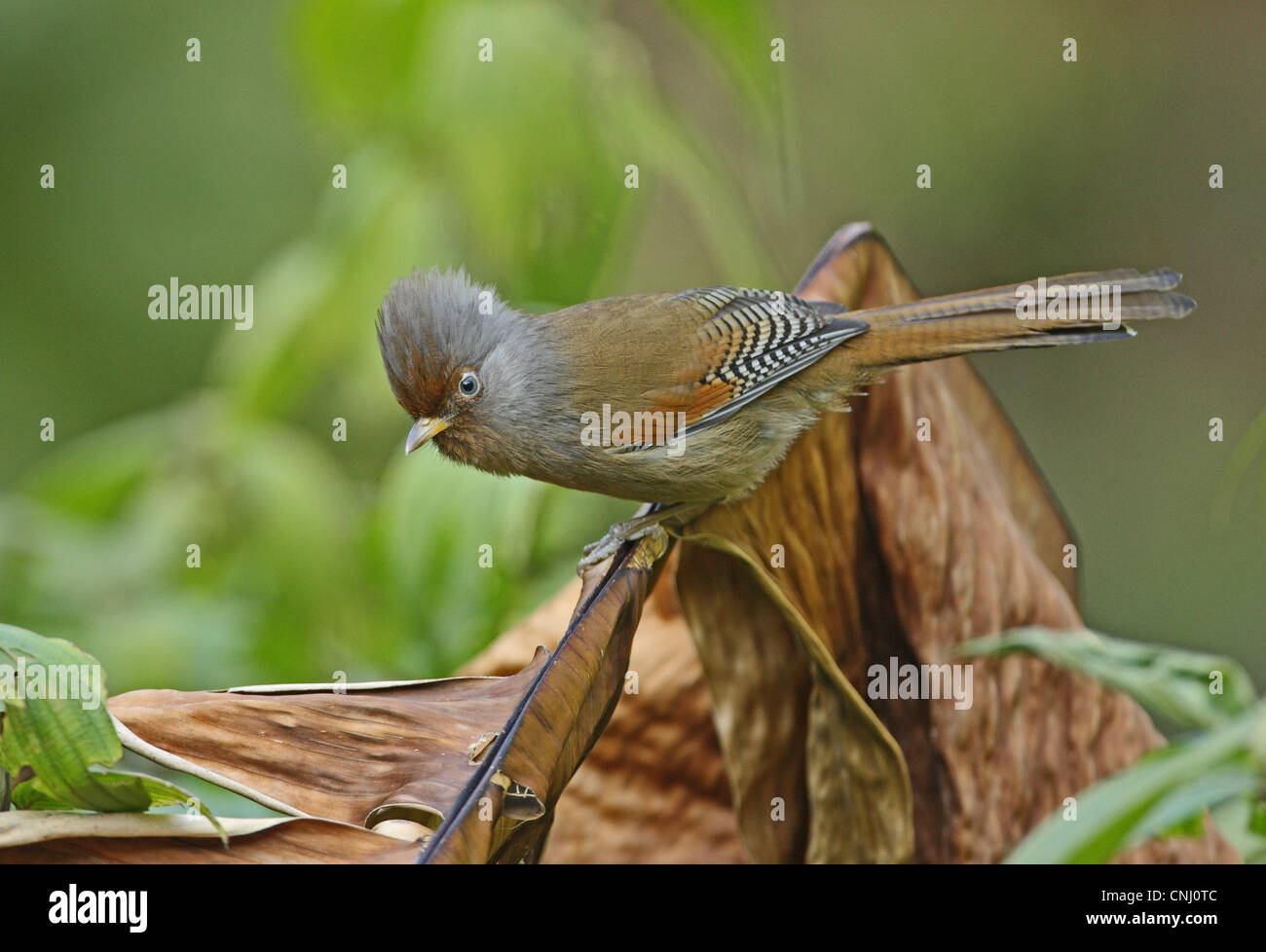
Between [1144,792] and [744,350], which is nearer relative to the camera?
Result: [1144,792]

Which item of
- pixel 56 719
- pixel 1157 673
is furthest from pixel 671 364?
pixel 56 719

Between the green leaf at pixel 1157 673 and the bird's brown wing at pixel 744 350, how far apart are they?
1.14m

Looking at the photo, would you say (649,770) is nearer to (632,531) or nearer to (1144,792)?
(632,531)

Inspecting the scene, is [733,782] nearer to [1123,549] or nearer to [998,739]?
[998,739]

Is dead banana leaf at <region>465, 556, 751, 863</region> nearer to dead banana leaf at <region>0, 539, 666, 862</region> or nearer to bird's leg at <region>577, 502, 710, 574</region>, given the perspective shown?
bird's leg at <region>577, 502, 710, 574</region>

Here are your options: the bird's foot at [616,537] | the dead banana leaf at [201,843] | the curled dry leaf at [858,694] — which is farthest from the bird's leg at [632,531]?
the dead banana leaf at [201,843]

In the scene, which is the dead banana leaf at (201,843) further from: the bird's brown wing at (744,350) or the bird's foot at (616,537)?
the bird's brown wing at (744,350)

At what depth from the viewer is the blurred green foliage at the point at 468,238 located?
247cm

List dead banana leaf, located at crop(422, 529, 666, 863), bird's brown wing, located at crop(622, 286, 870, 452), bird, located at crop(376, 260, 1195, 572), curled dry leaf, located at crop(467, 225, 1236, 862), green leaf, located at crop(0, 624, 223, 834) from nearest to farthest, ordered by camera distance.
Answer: green leaf, located at crop(0, 624, 223, 834)
dead banana leaf, located at crop(422, 529, 666, 863)
curled dry leaf, located at crop(467, 225, 1236, 862)
bird, located at crop(376, 260, 1195, 572)
bird's brown wing, located at crop(622, 286, 870, 452)

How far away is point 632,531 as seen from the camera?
8.93 feet

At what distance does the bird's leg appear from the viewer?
2.56 meters

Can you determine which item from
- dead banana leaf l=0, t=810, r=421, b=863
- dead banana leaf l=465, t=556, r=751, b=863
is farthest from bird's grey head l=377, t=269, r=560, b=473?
dead banana leaf l=0, t=810, r=421, b=863

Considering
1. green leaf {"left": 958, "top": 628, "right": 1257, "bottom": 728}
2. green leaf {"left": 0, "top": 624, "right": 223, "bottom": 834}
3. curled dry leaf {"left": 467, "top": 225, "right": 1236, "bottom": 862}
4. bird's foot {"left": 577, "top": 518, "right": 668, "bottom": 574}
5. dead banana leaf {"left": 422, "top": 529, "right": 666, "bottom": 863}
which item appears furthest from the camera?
bird's foot {"left": 577, "top": 518, "right": 668, "bottom": 574}

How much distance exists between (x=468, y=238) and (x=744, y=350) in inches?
28.3
